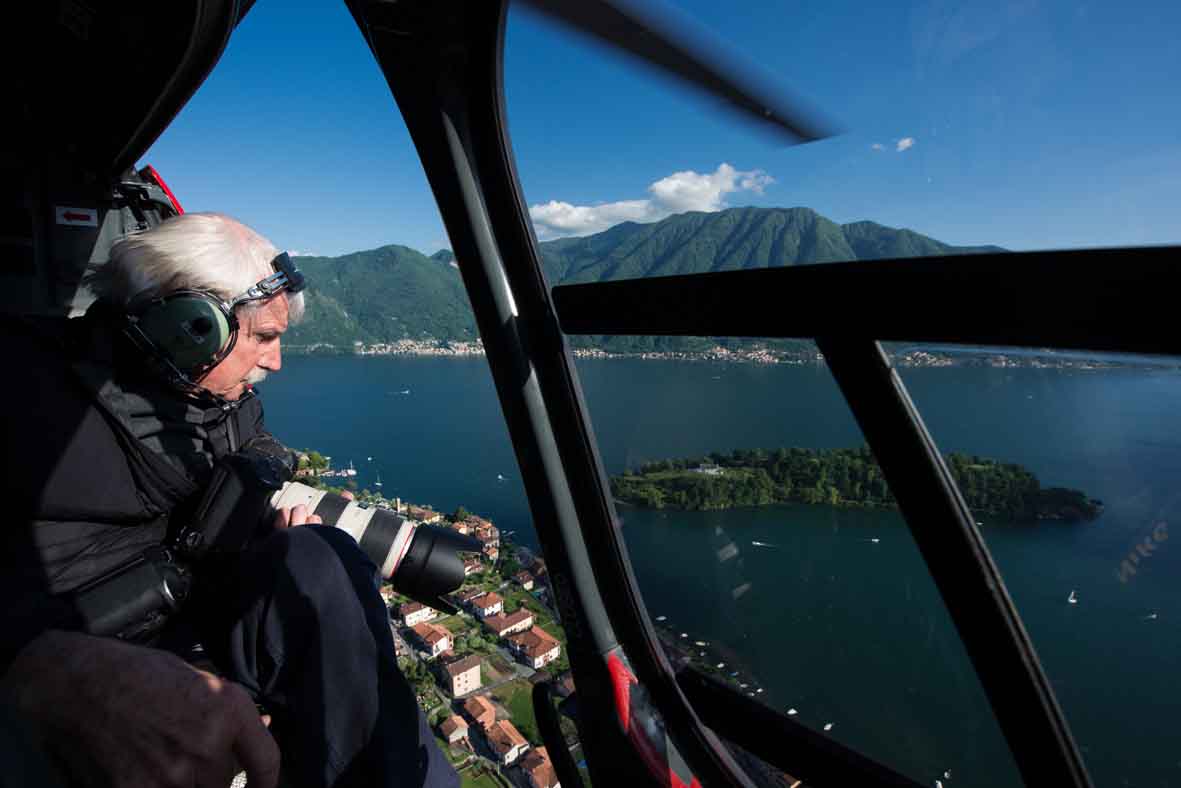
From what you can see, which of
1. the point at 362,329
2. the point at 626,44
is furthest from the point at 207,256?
the point at 362,329

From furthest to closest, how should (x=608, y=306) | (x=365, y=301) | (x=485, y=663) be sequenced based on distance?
(x=365, y=301)
(x=485, y=663)
(x=608, y=306)

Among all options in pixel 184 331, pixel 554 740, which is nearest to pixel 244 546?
pixel 184 331

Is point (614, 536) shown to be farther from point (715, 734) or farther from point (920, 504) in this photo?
point (920, 504)

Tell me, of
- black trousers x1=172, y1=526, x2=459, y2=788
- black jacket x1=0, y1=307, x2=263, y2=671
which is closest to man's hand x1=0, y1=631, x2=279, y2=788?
black jacket x1=0, y1=307, x2=263, y2=671

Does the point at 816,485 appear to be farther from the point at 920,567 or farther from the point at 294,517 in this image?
the point at 294,517

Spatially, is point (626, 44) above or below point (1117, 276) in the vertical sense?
above

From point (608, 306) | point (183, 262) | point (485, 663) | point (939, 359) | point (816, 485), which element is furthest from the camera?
point (485, 663)

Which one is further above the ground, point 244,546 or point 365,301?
point 365,301
